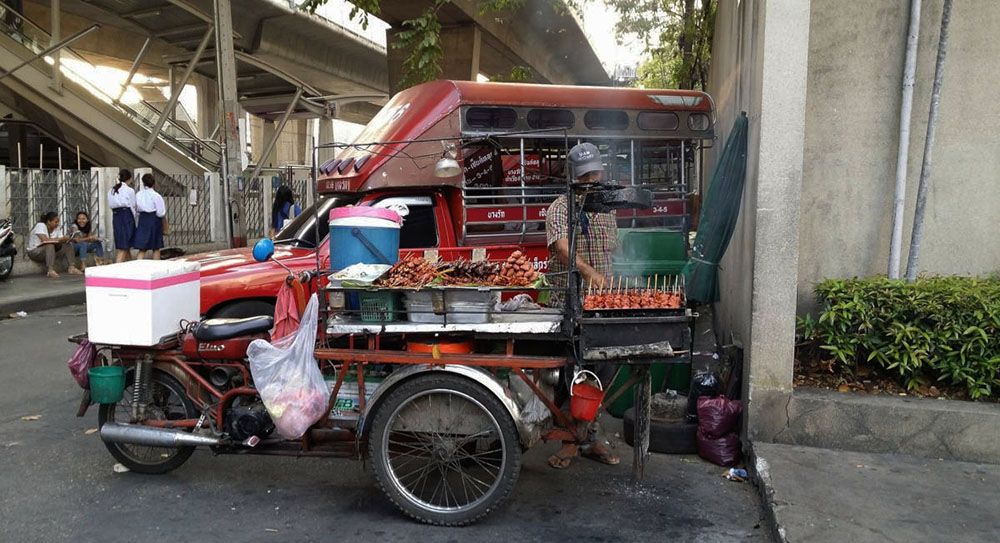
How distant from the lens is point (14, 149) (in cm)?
2306

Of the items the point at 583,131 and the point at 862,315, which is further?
the point at 583,131

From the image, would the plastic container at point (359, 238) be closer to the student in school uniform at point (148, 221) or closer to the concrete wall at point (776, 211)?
the concrete wall at point (776, 211)

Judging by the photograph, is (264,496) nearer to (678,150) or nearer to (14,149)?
(678,150)

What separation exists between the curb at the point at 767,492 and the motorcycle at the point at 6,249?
40.8 ft

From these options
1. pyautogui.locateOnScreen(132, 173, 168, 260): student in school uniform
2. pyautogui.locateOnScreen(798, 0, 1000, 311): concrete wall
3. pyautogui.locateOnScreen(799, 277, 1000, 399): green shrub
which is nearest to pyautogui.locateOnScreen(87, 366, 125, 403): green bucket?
pyautogui.locateOnScreen(799, 277, 1000, 399): green shrub

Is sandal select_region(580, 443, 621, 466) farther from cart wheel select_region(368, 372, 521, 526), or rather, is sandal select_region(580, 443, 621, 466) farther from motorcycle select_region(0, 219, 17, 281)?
motorcycle select_region(0, 219, 17, 281)

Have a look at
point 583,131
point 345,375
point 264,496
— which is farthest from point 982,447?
point 583,131

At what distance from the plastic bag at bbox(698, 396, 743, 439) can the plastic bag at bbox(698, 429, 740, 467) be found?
0.03m

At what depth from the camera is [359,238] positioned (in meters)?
4.86

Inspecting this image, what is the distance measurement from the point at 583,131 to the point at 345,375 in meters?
4.93

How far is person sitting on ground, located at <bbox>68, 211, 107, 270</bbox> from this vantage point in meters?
14.6

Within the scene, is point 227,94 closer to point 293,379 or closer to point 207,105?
point 293,379

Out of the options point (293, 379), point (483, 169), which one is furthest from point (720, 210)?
point (293, 379)

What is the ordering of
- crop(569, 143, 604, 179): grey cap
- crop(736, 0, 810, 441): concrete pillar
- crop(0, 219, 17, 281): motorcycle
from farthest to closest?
crop(0, 219, 17, 281): motorcycle, crop(736, 0, 810, 441): concrete pillar, crop(569, 143, 604, 179): grey cap
